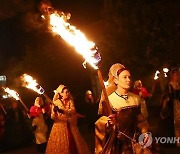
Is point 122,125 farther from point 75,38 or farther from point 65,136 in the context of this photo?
point 65,136

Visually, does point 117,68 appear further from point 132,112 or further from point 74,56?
point 74,56

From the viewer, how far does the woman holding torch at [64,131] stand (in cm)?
892

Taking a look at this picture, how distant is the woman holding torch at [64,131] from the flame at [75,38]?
2.84 m

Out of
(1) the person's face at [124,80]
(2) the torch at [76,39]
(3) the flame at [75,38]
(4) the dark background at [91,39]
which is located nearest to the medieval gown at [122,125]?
(1) the person's face at [124,80]

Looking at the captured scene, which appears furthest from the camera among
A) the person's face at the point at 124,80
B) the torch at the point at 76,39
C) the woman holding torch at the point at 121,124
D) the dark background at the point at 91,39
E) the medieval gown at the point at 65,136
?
the dark background at the point at 91,39

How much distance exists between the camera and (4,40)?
24.3 meters

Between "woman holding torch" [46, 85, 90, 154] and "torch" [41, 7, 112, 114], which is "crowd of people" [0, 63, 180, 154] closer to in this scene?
"woman holding torch" [46, 85, 90, 154]

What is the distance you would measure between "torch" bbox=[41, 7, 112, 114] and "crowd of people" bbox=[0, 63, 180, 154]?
449 millimetres

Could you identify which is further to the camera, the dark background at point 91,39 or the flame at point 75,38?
the dark background at point 91,39

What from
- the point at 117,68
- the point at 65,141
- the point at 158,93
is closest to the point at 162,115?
the point at 65,141

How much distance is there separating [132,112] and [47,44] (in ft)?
53.0

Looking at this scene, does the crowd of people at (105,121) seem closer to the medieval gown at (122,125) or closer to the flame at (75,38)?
the medieval gown at (122,125)

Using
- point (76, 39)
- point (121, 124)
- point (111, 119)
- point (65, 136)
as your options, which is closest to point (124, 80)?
point (121, 124)

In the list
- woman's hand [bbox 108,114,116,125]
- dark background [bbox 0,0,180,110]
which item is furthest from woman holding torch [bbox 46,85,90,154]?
dark background [bbox 0,0,180,110]
